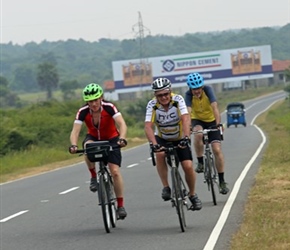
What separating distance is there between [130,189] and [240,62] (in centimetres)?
10418

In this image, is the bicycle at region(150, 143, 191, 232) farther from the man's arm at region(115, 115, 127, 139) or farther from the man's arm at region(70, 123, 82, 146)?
the man's arm at region(70, 123, 82, 146)

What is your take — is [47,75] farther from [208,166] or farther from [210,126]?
[208,166]

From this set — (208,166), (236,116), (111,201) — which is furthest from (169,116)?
(236,116)

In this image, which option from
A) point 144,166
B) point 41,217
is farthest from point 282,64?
point 41,217

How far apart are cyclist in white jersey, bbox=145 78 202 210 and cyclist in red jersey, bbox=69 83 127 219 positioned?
43 centimetres

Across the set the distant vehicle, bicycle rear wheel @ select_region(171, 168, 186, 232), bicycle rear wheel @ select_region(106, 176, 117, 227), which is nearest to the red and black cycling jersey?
bicycle rear wheel @ select_region(106, 176, 117, 227)

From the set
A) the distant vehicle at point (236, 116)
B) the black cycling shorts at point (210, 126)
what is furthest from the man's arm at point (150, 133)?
the distant vehicle at point (236, 116)

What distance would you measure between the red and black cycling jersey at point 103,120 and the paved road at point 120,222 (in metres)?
1.36

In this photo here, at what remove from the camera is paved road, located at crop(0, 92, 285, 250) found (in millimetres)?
11250

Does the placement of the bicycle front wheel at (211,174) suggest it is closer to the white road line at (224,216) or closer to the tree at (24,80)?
the white road line at (224,216)

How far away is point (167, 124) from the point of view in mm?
12336

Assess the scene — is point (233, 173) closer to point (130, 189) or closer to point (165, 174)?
point (130, 189)

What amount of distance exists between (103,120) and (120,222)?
6.04 ft

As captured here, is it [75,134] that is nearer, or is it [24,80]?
[75,134]
